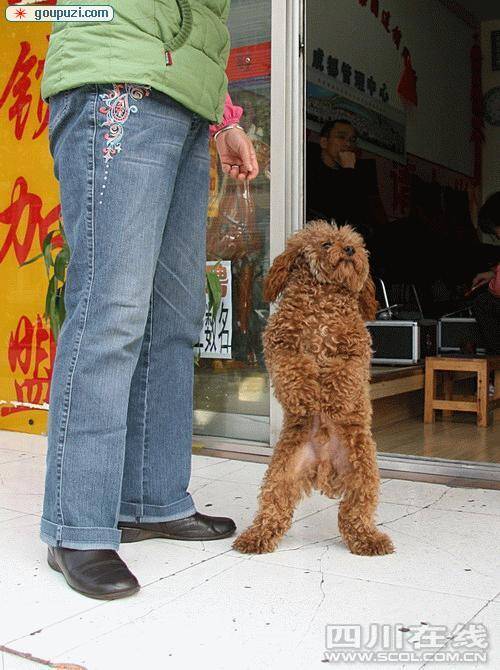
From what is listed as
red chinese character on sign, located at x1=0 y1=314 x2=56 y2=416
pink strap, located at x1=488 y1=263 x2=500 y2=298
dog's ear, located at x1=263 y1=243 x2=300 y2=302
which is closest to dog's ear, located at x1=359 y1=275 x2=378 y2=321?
dog's ear, located at x1=263 y1=243 x2=300 y2=302

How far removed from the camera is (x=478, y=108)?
8.20 m

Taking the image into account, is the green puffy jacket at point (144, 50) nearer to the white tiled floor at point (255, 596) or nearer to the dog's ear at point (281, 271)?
the dog's ear at point (281, 271)

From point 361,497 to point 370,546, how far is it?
0.12 m

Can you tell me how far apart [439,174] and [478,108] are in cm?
126

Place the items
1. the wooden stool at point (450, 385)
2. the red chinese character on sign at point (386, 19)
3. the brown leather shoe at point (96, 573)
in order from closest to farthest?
the brown leather shoe at point (96, 573) → the wooden stool at point (450, 385) → the red chinese character on sign at point (386, 19)

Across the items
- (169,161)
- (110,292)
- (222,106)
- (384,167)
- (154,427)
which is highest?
(384,167)

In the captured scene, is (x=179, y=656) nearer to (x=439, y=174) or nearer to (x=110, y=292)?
(x=110, y=292)

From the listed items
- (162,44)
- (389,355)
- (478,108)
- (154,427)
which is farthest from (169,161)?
(478,108)

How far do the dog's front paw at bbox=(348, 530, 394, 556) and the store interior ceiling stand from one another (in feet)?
22.7

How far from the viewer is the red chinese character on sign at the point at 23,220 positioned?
11.8ft

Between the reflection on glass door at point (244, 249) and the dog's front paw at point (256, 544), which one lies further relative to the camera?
the reflection on glass door at point (244, 249)

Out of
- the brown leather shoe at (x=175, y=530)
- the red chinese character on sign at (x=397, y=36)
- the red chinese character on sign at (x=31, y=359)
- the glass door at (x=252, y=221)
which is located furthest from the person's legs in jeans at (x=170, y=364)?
the red chinese character on sign at (x=397, y=36)

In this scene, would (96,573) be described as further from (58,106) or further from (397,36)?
(397,36)

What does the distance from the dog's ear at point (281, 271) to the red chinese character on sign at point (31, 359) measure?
1.90 m
